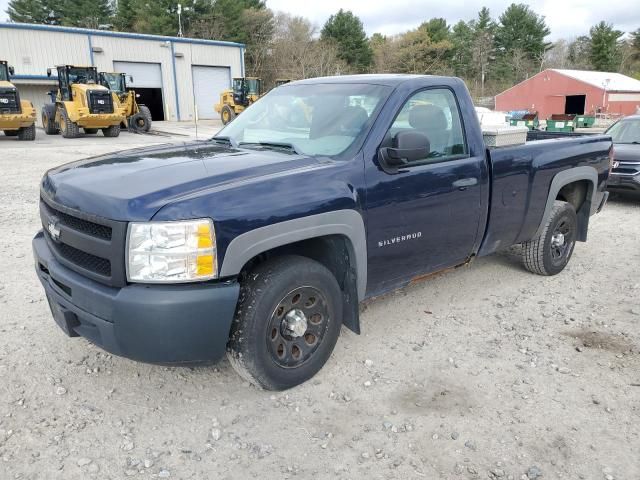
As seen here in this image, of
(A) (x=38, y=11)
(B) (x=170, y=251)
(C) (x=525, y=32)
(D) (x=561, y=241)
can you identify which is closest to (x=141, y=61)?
(A) (x=38, y=11)

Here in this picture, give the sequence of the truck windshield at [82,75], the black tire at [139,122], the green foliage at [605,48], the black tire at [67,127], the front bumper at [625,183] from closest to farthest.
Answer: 1. the front bumper at [625,183]
2. the black tire at [67,127]
3. the truck windshield at [82,75]
4. the black tire at [139,122]
5. the green foliage at [605,48]

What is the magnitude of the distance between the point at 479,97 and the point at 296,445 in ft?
212

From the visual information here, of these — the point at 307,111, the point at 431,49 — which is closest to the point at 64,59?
the point at 307,111

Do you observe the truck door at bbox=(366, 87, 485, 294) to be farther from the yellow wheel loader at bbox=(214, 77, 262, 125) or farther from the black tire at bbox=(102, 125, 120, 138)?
the yellow wheel loader at bbox=(214, 77, 262, 125)

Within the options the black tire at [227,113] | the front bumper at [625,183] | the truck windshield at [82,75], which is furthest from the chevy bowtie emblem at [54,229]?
the black tire at [227,113]

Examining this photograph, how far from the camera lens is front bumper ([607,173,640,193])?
8.42 meters

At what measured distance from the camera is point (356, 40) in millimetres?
59906

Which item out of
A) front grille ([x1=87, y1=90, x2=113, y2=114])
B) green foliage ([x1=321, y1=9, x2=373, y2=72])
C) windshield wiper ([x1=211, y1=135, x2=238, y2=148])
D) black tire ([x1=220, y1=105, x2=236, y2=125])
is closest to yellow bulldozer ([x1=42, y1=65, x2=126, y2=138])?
front grille ([x1=87, y1=90, x2=113, y2=114])

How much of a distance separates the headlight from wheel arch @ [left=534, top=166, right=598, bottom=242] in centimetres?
342

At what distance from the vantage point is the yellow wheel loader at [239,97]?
29406 millimetres

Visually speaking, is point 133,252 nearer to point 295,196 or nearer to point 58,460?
point 295,196

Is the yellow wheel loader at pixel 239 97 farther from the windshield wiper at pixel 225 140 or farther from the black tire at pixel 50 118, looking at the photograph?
the windshield wiper at pixel 225 140

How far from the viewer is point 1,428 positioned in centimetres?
290

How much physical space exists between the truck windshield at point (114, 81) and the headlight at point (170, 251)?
79.2ft
